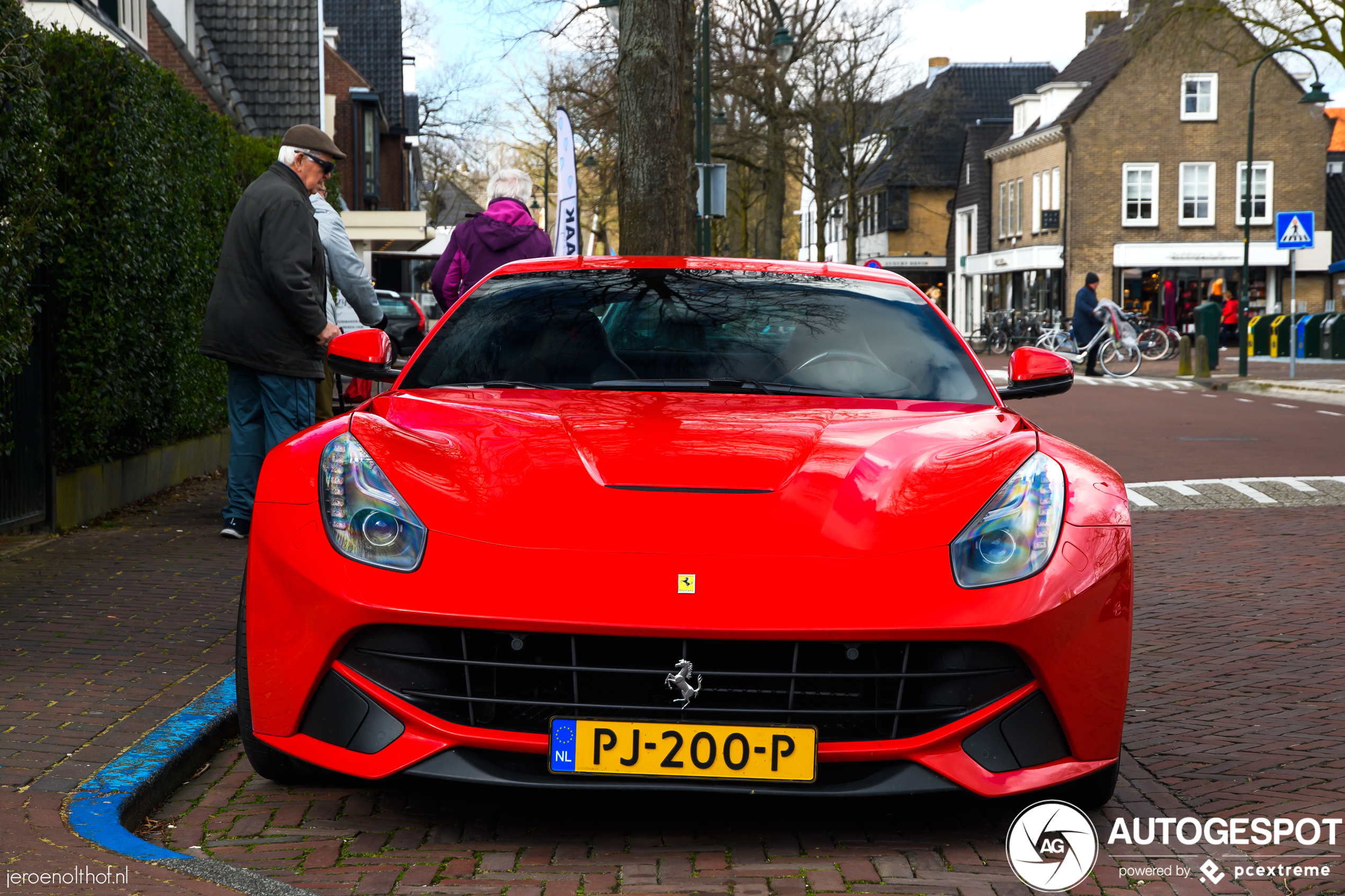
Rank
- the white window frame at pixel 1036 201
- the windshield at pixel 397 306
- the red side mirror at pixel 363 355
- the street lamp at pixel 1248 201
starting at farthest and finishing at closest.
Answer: the white window frame at pixel 1036 201, the windshield at pixel 397 306, the street lamp at pixel 1248 201, the red side mirror at pixel 363 355

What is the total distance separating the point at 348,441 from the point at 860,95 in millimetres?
39751

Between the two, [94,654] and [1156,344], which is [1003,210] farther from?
[94,654]

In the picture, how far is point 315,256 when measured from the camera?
7.38 metres

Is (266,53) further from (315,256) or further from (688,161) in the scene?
(315,256)

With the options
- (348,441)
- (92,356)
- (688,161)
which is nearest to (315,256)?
(92,356)

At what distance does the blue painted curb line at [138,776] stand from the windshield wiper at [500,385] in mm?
1122

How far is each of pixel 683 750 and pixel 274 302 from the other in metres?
4.82

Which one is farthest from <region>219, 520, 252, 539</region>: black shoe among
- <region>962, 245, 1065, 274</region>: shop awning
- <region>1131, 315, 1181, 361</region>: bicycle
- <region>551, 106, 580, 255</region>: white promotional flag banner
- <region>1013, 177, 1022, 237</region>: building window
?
<region>1013, 177, 1022, 237</region>: building window

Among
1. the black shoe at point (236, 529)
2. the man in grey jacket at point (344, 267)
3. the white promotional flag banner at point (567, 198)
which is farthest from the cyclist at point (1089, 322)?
the black shoe at point (236, 529)

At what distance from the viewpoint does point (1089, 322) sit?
2845 centimetres

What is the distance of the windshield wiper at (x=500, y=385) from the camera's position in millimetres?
4242

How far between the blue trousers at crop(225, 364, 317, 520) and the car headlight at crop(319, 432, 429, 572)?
3.89m

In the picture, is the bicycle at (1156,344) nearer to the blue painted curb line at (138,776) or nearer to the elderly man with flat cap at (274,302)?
the elderly man with flat cap at (274,302)

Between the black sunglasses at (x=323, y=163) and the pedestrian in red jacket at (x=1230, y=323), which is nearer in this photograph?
the black sunglasses at (x=323, y=163)
